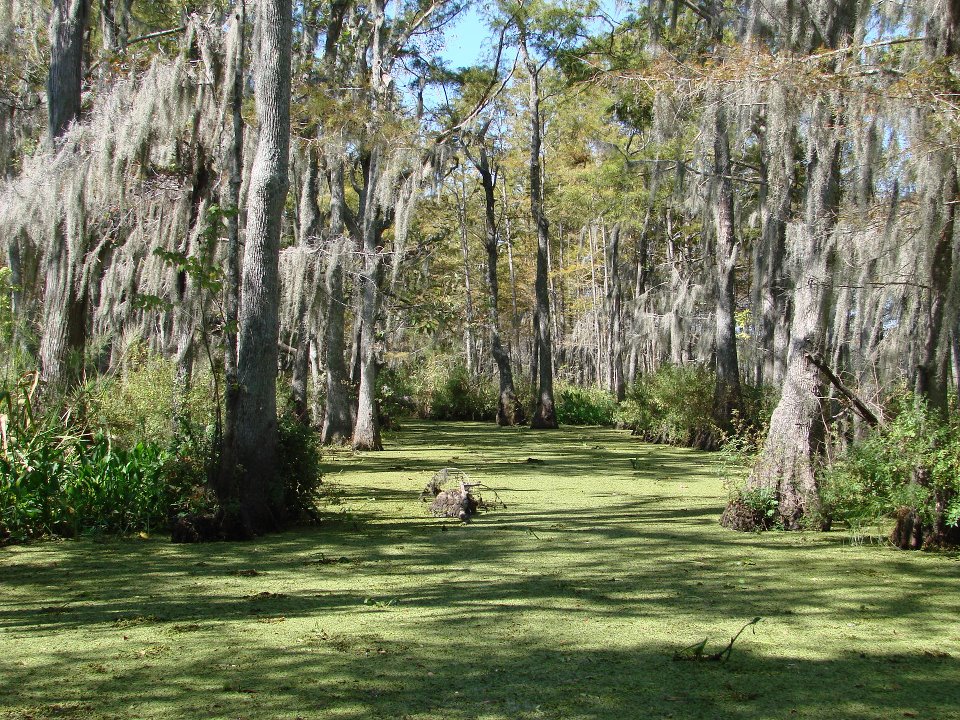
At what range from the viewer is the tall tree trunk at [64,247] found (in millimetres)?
8234

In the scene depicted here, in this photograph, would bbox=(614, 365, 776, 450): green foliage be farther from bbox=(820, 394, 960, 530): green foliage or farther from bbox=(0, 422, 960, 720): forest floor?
bbox=(0, 422, 960, 720): forest floor

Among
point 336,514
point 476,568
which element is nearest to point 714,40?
point 336,514

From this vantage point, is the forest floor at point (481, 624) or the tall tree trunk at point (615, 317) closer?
the forest floor at point (481, 624)

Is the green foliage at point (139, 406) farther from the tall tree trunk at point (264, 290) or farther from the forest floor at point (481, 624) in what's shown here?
the forest floor at point (481, 624)

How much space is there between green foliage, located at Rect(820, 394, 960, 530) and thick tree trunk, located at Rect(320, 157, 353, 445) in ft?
26.0

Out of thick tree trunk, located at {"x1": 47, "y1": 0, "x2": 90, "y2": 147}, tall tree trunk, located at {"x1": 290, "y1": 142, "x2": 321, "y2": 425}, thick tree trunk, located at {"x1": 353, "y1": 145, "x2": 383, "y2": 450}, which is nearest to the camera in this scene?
thick tree trunk, located at {"x1": 47, "y1": 0, "x2": 90, "y2": 147}

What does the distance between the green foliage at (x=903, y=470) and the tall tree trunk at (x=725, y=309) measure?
7585mm

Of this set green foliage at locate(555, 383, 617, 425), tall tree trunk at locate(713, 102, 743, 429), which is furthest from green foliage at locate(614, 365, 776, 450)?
green foliage at locate(555, 383, 617, 425)

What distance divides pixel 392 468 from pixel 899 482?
21.8ft

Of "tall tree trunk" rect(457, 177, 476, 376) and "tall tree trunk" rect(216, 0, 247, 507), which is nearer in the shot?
"tall tree trunk" rect(216, 0, 247, 507)

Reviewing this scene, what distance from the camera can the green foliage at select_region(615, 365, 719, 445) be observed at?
14672 mm

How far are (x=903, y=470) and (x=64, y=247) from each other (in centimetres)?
787

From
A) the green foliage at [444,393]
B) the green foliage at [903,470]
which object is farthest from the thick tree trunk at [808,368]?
the green foliage at [444,393]

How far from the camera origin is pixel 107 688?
2986mm
